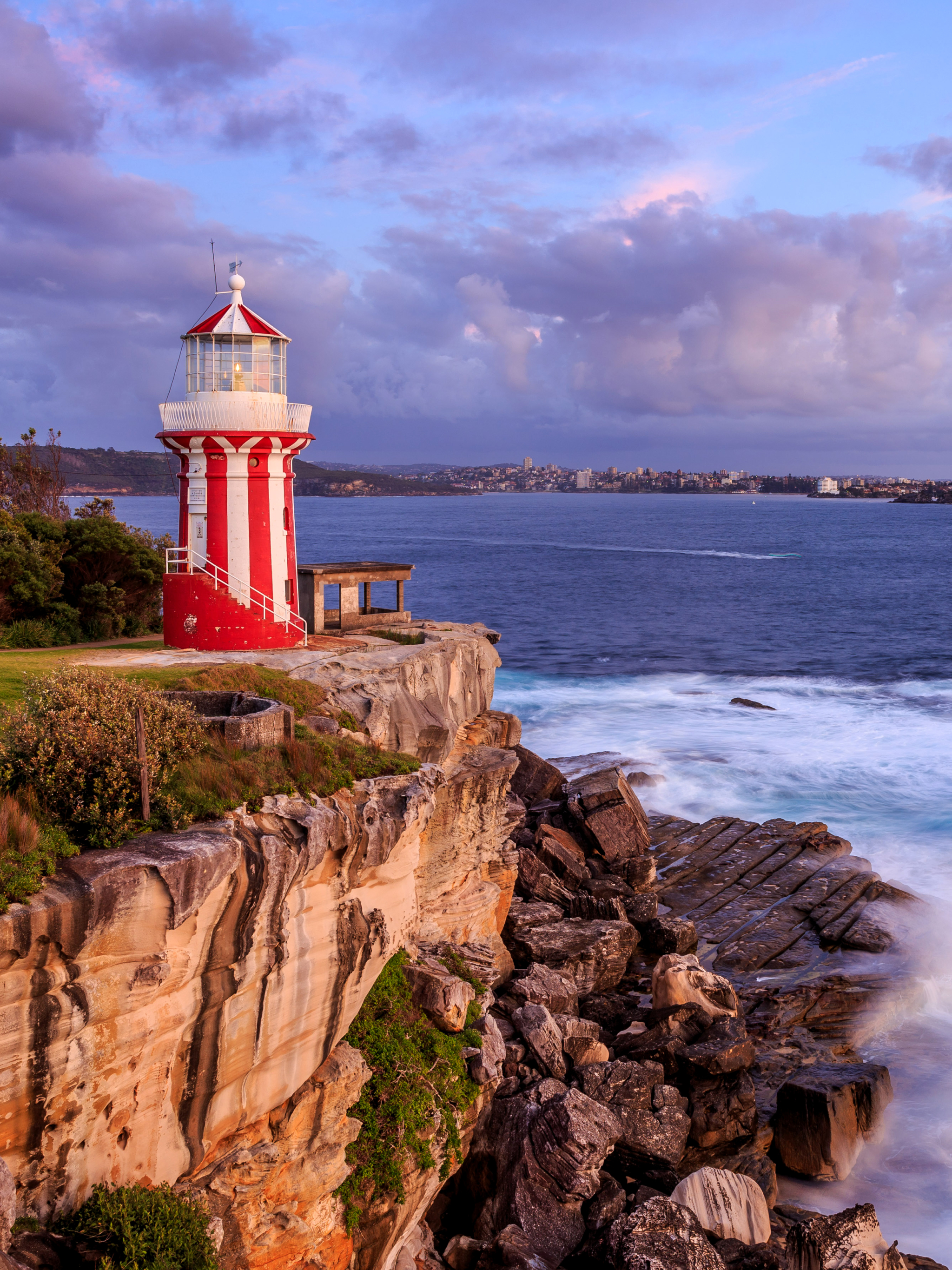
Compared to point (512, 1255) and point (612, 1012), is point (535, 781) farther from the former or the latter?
point (512, 1255)

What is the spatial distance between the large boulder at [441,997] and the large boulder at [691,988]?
15.4ft

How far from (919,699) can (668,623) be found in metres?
22.9

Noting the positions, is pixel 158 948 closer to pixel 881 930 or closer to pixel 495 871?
pixel 495 871

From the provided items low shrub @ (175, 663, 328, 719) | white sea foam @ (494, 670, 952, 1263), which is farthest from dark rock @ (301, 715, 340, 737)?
white sea foam @ (494, 670, 952, 1263)

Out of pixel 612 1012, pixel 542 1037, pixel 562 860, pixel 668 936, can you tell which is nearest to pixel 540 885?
pixel 562 860

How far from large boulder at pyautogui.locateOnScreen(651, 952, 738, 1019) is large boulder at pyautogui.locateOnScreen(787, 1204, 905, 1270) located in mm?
4563

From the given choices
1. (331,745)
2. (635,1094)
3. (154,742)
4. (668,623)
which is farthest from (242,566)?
(668,623)

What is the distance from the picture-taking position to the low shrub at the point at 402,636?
2034cm

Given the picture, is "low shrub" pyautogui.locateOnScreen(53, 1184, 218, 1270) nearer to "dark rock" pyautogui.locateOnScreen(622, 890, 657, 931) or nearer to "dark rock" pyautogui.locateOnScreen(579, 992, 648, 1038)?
"dark rock" pyautogui.locateOnScreen(579, 992, 648, 1038)

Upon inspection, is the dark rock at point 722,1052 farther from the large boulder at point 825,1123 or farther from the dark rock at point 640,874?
the dark rock at point 640,874

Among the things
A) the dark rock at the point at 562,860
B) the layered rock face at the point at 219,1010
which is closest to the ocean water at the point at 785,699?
the dark rock at the point at 562,860

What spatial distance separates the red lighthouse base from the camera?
18797mm

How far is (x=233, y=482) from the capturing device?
60.5 ft

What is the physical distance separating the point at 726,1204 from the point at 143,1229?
7.05m
